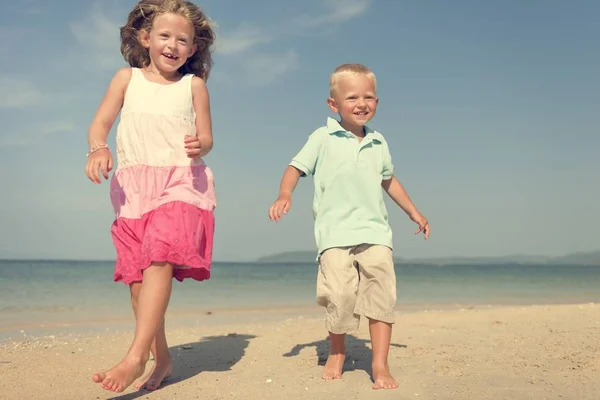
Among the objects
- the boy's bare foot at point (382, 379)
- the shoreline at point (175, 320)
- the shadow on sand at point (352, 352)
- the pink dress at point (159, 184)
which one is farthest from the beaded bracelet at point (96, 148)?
the shoreline at point (175, 320)

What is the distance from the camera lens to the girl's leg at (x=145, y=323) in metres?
2.79

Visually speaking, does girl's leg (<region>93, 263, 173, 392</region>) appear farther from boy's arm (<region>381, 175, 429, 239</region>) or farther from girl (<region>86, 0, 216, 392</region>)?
boy's arm (<region>381, 175, 429, 239</region>)

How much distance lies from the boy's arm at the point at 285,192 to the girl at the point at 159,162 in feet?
1.11

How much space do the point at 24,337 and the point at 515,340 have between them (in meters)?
4.64

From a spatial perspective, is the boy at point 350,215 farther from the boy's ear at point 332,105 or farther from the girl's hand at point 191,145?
the girl's hand at point 191,145

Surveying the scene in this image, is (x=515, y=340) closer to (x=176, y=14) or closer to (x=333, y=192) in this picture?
(x=333, y=192)

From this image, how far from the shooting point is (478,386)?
10.9 ft

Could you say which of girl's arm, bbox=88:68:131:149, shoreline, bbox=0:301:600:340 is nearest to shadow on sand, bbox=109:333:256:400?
girl's arm, bbox=88:68:131:149

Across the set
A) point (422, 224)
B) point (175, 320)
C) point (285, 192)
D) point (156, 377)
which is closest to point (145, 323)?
point (156, 377)

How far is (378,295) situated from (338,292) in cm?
23

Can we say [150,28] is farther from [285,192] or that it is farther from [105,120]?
[285,192]

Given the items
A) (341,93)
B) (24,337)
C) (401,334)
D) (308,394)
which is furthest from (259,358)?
(24,337)

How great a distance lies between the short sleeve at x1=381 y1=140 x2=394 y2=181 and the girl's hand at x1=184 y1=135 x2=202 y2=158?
1.25 m

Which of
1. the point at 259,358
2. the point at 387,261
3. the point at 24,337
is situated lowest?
the point at 24,337
